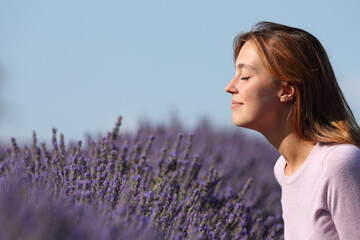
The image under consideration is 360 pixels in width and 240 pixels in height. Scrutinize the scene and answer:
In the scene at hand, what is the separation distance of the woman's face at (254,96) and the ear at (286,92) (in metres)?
0.02

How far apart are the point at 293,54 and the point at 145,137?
2.71 meters

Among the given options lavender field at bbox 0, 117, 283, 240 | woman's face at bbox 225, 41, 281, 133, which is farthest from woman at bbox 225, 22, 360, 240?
lavender field at bbox 0, 117, 283, 240

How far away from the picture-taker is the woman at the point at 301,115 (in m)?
2.27

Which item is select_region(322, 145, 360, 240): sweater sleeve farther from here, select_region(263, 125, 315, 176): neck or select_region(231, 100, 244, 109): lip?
select_region(231, 100, 244, 109): lip

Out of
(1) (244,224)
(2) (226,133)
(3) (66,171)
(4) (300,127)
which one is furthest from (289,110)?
(2) (226,133)

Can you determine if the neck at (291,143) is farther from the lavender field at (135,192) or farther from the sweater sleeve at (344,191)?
the lavender field at (135,192)

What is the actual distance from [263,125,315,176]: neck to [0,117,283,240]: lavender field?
1.73 feet

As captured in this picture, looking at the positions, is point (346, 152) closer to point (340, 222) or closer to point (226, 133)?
point (340, 222)

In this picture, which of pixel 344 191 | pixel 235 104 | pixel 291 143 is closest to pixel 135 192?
pixel 235 104

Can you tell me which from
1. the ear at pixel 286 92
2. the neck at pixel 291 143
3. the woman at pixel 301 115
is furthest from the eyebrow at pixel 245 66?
the neck at pixel 291 143

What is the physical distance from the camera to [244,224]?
3.04m

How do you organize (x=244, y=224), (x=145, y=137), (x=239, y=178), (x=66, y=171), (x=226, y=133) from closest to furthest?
(x=66, y=171), (x=244, y=224), (x=239, y=178), (x=145, y=137), (x=226, y=133)

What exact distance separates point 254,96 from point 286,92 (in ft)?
0.55

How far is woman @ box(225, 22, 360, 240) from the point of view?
89.4 inches
